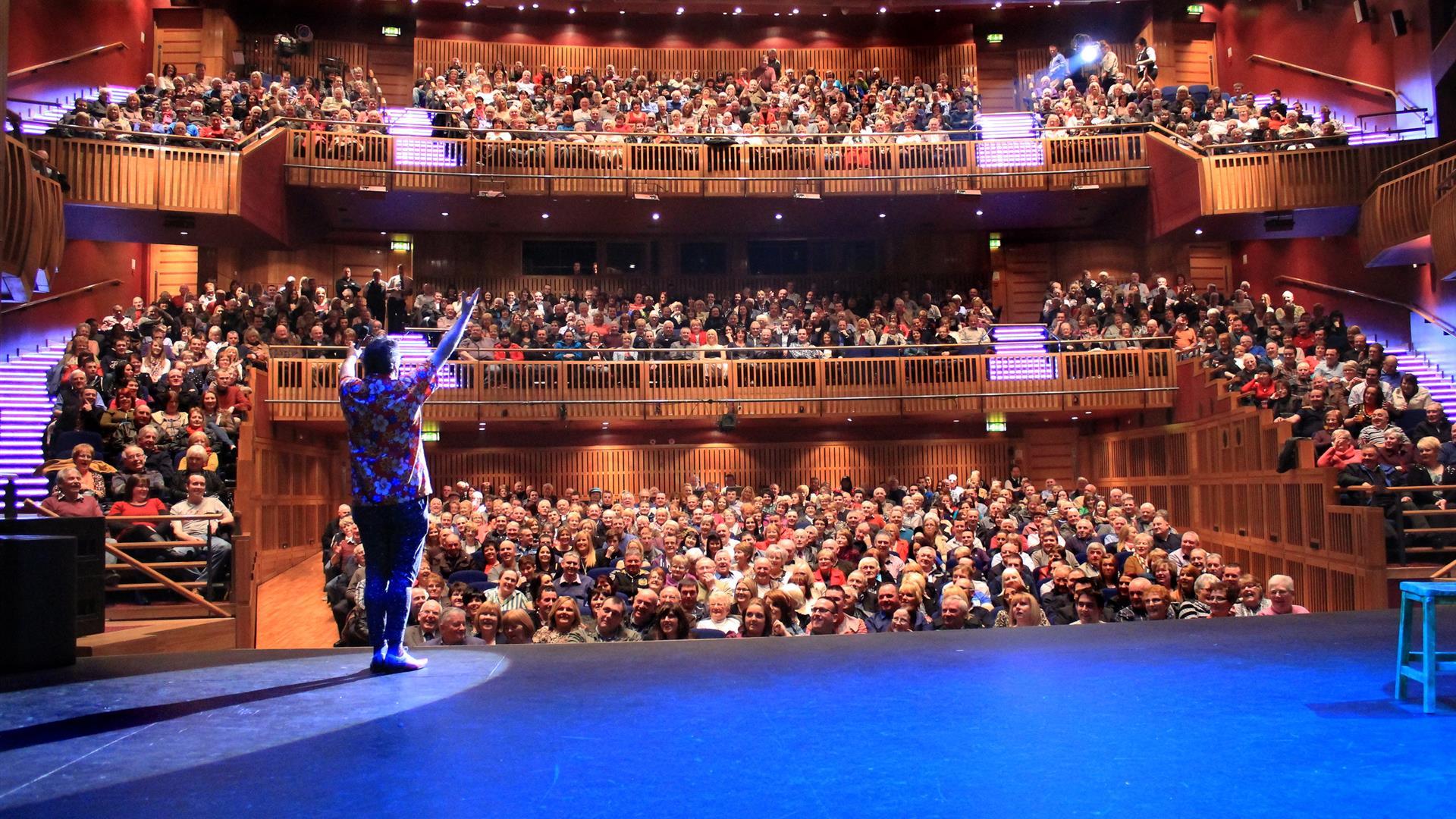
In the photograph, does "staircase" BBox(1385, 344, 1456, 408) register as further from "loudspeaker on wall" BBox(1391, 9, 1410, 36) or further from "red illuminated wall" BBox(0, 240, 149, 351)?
"red illuminated wall" BBox(0, 240, 149, 351)

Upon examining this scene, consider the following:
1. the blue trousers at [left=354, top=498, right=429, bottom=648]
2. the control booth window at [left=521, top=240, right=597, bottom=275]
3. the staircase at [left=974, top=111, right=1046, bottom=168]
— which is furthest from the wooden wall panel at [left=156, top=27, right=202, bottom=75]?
the blue trousers at [left=354, top=498, right=429, bottom=648]

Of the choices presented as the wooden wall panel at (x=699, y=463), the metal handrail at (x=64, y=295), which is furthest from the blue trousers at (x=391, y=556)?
the wooden wall panel at (x=699, y=463)

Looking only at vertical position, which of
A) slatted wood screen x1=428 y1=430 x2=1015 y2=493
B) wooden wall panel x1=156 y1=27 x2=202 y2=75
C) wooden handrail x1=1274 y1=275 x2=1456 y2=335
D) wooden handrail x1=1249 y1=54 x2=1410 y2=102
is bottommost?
slatted wood screen x1=428 y1=430 x2=1015 y2=493

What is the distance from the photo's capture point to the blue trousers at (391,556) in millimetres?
3504

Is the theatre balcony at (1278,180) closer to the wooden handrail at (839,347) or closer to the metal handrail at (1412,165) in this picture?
the metal handrail at (1412,165)

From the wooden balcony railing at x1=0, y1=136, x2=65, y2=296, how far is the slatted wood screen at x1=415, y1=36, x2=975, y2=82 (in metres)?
9.00

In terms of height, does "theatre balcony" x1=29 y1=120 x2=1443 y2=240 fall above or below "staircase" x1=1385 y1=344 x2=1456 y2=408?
above

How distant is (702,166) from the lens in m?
15.5

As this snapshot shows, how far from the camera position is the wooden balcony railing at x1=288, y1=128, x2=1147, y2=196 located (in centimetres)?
1498

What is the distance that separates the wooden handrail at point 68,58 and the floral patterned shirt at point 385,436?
40.5 feet

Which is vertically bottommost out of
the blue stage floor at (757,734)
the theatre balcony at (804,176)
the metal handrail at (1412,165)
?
the blue stage floor at (757,734)

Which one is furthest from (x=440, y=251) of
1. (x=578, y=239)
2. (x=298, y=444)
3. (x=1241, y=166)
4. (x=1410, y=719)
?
(x=1410, y=719)

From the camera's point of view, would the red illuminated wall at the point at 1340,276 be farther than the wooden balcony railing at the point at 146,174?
Yes

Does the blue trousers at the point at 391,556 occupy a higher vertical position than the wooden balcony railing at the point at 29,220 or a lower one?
lower
